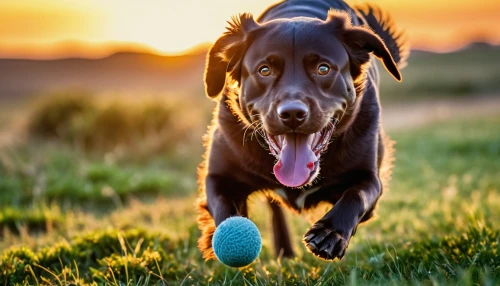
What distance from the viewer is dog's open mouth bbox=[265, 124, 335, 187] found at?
3090 mm

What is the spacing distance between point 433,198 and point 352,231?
12.2 ft

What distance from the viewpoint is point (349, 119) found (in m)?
3.47

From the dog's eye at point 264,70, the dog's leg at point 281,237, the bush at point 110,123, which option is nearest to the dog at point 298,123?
the dog's eye at point 264,70

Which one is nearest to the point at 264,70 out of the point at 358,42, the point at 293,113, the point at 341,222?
the point at 293,113

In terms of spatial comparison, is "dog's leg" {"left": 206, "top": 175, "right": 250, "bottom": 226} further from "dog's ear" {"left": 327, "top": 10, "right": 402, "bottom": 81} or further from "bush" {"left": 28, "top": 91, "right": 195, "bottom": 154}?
"bush" {"left": 28, "top": 91, "right": 195, "bottom": 154}

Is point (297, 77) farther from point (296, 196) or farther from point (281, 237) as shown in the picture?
point (281, 237)

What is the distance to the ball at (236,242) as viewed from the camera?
3070 millimetres

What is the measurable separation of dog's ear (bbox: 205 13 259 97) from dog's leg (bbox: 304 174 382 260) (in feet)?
3.36

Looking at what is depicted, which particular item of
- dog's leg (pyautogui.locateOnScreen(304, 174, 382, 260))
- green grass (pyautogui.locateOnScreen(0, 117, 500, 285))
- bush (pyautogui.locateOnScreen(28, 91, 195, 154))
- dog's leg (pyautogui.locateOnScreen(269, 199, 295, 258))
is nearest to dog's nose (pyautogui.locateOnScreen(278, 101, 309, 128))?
dog's leg (pyautogui.locateOnScreen(304, 174, 382, 260))

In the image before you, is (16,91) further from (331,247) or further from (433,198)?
(331,247)

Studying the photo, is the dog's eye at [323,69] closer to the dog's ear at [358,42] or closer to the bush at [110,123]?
the dog's ear at [358,42]

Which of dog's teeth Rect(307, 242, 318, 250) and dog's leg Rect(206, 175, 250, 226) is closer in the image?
dog's teeth Rect(307, 242, 318, 250)

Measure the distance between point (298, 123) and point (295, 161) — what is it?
9.5 inches

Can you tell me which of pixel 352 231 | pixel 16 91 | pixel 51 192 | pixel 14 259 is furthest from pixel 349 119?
pixel 16 91
